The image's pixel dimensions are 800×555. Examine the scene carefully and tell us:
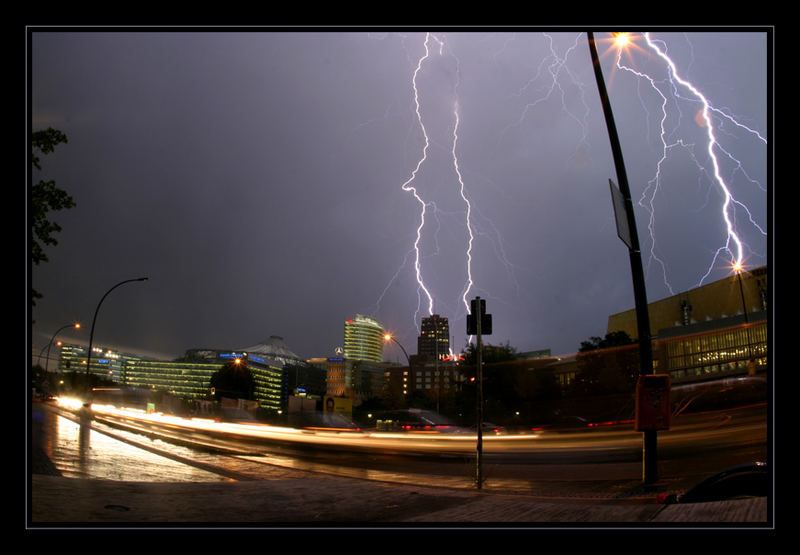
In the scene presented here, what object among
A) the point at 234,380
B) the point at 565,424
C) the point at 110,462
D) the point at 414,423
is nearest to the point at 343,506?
the point at 110,462

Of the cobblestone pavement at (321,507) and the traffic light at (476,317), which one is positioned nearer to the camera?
the cobblestone pavement at (321,507)

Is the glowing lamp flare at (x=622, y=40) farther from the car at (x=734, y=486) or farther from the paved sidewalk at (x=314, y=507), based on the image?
the paved sidewalk at (x=314, y=507)

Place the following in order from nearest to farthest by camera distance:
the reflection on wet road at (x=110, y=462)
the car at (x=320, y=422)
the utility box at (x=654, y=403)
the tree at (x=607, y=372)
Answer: the utility box at (x=654, y=403) → the reflection on wet road at (x=110, y=462) → the car at (x=320, y=422) → the tree at (x=607, y=372)

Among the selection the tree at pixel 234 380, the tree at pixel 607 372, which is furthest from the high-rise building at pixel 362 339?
the tree at pixel 607 372

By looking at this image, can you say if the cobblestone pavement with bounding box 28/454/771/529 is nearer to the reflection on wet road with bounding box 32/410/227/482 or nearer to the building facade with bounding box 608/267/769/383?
the reflection on wet road with bounding box 32/410/227/482

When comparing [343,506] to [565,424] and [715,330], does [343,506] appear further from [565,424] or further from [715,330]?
[715,330]

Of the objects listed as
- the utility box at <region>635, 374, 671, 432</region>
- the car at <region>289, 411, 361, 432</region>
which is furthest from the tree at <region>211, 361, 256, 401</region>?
the utility box at <region>635, 374, 671, 432</region>
